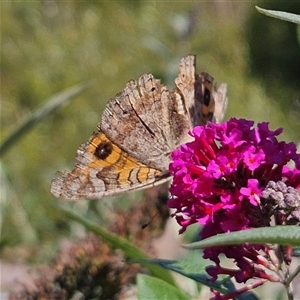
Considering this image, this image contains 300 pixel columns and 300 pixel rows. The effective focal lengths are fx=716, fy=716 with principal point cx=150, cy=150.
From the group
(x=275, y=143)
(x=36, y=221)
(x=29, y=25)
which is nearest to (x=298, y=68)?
(x=29, y=25)

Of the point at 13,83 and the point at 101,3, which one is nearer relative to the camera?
the point at 13,83

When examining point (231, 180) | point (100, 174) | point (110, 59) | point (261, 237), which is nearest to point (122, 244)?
point (100, 174)

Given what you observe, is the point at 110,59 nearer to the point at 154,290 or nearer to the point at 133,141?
the point at 133,141

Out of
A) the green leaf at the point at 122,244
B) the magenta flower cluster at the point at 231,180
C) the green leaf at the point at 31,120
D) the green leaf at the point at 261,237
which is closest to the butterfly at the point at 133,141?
the green leaf at the point at 122,244

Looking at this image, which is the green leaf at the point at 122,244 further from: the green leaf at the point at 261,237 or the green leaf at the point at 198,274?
the green leaf at the point at 261,237

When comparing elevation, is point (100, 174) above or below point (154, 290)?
above

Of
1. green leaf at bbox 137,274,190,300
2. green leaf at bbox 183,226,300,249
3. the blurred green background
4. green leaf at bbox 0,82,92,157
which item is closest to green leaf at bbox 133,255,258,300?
green leaf at bbox 137,274,190,300

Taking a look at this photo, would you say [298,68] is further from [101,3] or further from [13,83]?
[13,83]
